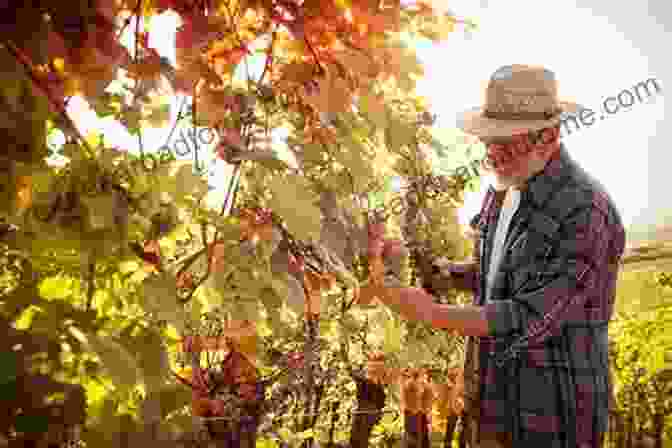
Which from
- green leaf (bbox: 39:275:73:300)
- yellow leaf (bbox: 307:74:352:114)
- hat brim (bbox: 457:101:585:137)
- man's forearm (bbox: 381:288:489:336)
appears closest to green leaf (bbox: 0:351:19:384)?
green leaf (bbox: 39:275:73:300)

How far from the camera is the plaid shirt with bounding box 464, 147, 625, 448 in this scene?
6.90 ft

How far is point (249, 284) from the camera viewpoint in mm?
938

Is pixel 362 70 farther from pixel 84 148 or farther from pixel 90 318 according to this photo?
pixel 90 318

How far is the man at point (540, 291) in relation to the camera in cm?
211

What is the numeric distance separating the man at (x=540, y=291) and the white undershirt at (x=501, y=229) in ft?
0.06

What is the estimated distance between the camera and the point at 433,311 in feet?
6.78

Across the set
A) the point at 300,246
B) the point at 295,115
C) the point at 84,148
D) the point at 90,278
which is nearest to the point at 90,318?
the point at 90,278

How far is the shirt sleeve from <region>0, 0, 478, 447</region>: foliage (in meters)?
0.94

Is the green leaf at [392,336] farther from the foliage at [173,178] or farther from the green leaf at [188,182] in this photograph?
the green leaf at [188,182]

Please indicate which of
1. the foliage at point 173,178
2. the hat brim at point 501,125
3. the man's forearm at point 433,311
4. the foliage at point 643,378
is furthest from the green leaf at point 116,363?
the foliage at point 643,378

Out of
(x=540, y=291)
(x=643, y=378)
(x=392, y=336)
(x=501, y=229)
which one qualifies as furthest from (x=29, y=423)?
(x=643, y=378)

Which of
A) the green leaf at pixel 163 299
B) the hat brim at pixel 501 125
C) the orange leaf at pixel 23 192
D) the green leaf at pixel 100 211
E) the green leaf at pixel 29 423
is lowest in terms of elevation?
the green leaf at pixel 29 423

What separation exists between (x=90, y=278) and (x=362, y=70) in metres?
0.51

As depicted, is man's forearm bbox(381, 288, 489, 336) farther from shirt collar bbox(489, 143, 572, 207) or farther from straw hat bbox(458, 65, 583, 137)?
straw hat bbox(458, 65, 583, 137)
